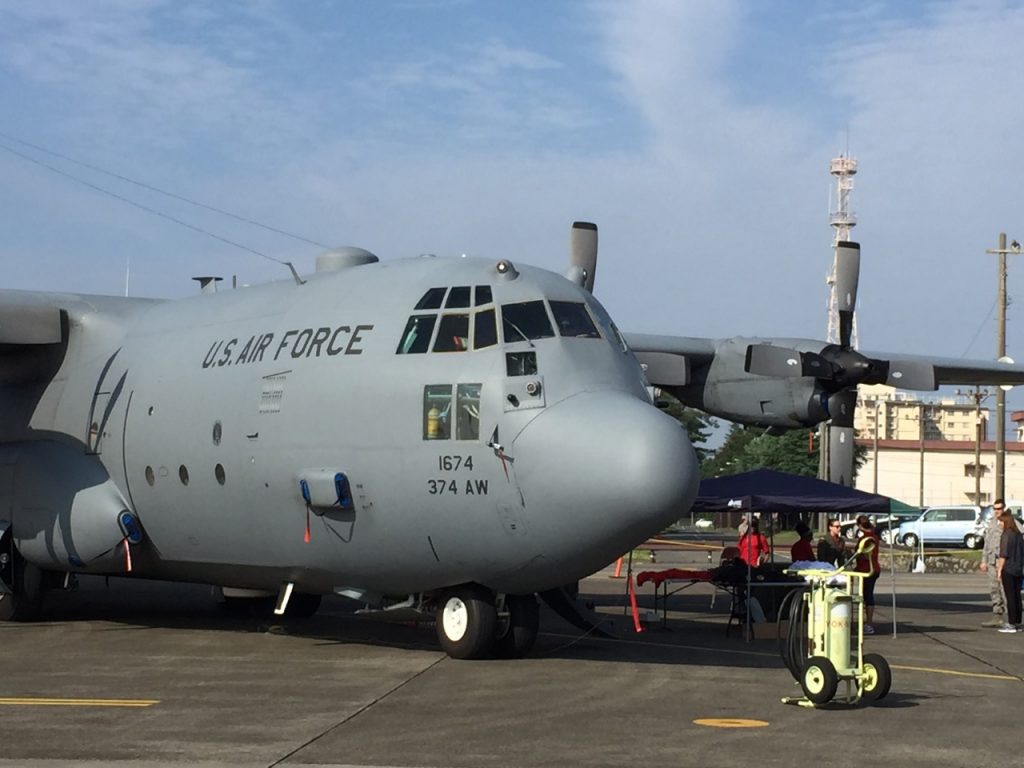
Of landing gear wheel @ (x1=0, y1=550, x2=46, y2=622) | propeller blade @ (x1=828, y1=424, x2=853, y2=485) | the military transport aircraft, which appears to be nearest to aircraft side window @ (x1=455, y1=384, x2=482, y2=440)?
the military transport aircraft

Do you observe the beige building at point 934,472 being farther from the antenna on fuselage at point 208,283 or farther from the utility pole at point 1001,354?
the antenna on fuselage at point 208,283

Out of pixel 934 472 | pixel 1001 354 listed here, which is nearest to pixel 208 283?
pixel 1001 354

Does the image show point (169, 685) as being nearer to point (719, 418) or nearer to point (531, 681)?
point (531, 681)

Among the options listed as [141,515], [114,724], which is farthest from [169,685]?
[141,515]

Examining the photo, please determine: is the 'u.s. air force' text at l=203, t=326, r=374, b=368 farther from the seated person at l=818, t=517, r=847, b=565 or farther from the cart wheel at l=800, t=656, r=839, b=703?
the seated person at l=818, t=517, r=847, b=565

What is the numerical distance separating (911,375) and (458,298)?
9063mm

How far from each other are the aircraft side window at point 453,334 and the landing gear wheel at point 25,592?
280 inches

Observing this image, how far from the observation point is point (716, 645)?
15.7 meters

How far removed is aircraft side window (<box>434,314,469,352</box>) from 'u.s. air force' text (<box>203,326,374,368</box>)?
31.0 inches

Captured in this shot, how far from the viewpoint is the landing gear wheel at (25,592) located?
17516mm

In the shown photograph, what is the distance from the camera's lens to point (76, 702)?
1098 centimetres

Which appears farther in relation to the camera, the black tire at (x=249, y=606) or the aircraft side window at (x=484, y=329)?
the black tire at (x=249, y=606)

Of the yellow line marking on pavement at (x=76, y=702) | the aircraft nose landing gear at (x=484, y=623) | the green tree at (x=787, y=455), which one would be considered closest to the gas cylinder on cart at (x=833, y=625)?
the aircraft nose landing gear at (x=484, y=623)

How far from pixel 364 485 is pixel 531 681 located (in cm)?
236
